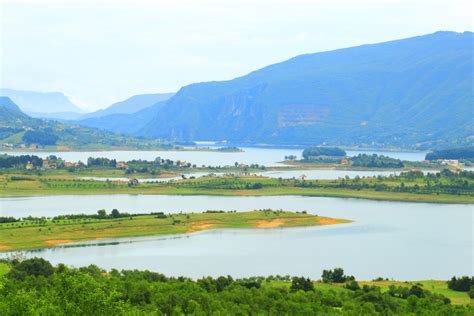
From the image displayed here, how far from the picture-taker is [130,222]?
267ft

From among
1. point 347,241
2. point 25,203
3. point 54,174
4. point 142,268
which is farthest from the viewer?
point 54,174

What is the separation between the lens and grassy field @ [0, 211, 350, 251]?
7206 cm

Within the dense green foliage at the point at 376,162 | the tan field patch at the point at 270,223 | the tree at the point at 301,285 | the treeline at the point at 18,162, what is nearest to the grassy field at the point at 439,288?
the tree at the point at 301,285

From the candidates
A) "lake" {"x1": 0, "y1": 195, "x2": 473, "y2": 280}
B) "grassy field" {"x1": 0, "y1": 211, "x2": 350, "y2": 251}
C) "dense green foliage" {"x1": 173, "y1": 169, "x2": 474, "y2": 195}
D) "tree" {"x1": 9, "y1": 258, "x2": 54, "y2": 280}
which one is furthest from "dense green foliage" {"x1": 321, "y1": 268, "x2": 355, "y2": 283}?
"dense green foliage" {"x1": 173, "y1": 169, "x2": 474, "y2": 195}

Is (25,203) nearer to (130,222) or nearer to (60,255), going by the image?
(130,222)

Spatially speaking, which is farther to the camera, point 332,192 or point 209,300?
point 332,192

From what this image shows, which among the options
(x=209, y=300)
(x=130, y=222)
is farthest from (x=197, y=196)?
(x=209, y=300)

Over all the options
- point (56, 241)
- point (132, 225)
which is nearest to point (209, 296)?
point (56, 241)

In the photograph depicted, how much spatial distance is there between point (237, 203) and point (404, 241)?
119ft

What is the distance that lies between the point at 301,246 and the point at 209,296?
104 ft

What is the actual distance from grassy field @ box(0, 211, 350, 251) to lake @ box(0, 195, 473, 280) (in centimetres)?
232

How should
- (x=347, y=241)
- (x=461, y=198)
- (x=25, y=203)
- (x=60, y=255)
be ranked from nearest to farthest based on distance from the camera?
(x=60, y=255) < (x=347, y=241) < (x=25, y=203) < (x=461, y=198)

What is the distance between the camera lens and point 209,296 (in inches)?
1630

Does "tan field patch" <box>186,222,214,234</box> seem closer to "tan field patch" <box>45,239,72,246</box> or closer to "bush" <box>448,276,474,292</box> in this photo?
"tan field patch" <box>45,239,72,246</box>
